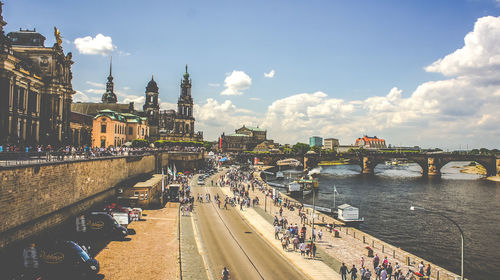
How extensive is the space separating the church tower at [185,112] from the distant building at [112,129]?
120 feet

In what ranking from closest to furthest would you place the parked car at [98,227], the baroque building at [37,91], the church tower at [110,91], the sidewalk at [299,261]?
the sidewalk at [299,261]
the parked car at [98,227]
the baroque building at [37,91]
the church tower at [110,91]

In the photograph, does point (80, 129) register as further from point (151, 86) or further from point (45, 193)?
point (151, 86)

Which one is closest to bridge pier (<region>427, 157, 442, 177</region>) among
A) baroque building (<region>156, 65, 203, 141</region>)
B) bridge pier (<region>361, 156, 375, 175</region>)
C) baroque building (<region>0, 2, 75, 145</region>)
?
bridge pier (<region>361, 156, 375, 175</region>)

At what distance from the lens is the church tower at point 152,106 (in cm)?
11900

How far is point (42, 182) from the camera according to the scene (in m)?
20.9

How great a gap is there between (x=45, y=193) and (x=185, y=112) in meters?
111

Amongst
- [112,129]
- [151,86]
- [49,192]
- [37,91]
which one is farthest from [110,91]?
[49,192]

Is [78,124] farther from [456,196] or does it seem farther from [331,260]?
[456,196]

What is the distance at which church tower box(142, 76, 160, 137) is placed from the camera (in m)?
119

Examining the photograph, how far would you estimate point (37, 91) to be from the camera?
38.6m

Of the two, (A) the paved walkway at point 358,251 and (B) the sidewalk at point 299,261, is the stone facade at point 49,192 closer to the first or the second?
(B) the sidewalk at point 299,261

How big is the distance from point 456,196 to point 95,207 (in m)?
69.9

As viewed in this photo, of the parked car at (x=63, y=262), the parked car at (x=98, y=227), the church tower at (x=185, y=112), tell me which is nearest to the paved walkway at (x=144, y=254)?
the parked car at (x=98, y=227)

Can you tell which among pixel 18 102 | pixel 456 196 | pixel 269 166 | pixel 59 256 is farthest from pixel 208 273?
pixel 269 166
